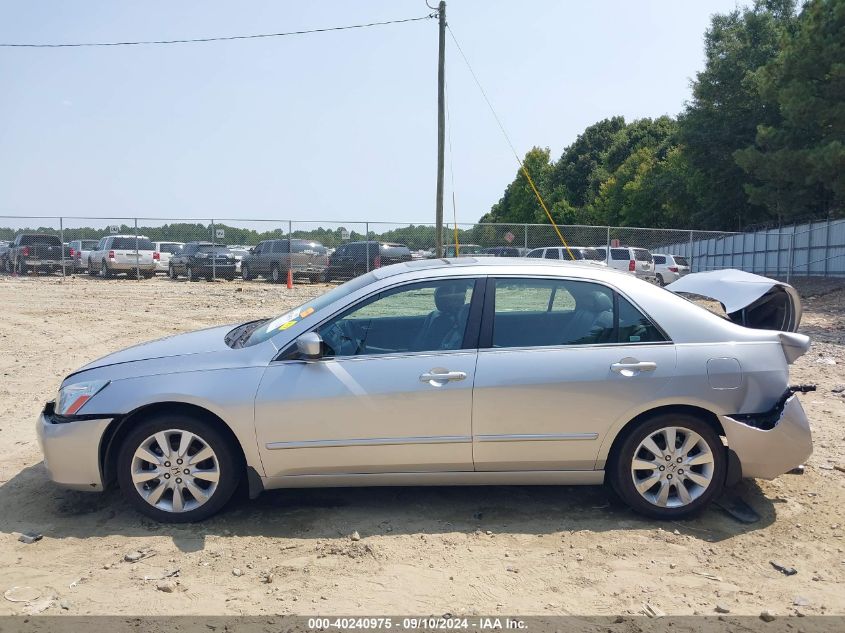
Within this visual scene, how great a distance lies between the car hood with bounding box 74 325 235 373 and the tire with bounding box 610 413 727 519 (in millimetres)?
2599

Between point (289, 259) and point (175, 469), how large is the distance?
21918 millimetres

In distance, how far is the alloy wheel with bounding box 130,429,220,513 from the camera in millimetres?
4172

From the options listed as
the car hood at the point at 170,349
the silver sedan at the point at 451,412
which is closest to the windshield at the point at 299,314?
the silver sedan at the point at 451,412

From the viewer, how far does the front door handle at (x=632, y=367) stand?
4.21 meters

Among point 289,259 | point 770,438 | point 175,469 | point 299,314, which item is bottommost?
A: point 175,469

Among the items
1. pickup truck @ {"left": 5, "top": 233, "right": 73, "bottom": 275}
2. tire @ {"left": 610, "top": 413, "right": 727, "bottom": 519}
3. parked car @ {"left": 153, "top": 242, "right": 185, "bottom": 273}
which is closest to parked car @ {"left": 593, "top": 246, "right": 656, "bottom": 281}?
parked car @ {"left": 153, "top": 242, "right": 185, "bottom": 273}

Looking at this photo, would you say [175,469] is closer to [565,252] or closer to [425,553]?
[425,553]

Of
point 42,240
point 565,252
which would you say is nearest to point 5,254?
point 42,240

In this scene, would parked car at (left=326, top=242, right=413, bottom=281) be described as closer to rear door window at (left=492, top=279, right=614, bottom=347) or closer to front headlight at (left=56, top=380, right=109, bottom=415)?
rear door window at (left=492, top=279, right=614, bottom=347)

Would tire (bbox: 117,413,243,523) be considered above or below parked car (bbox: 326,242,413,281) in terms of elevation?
below

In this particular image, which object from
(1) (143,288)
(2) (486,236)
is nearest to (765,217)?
(2) (486,236)

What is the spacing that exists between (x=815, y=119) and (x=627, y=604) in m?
28.3

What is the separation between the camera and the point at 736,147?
138ft

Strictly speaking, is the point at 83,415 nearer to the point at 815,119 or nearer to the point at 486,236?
the point at 486,236
